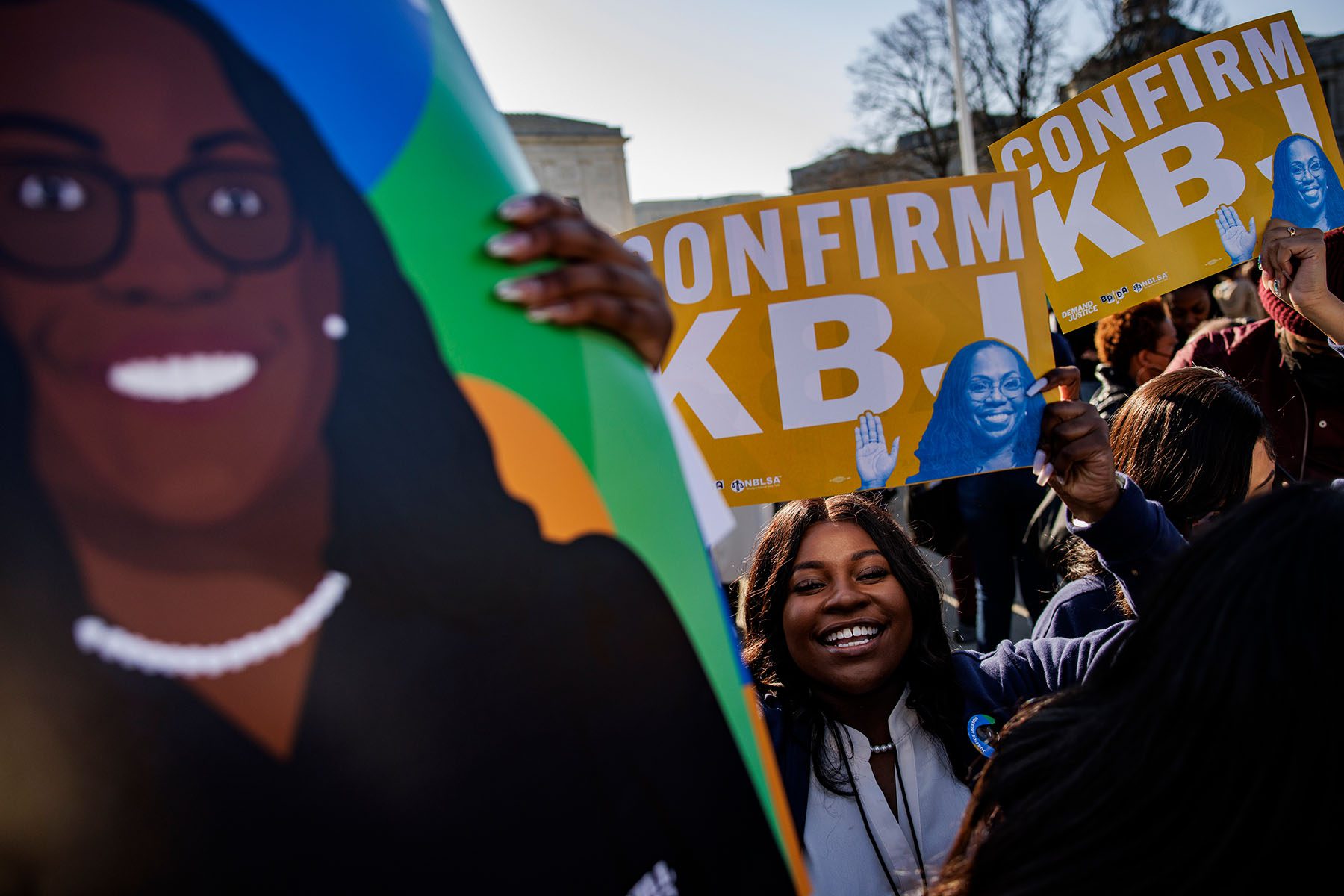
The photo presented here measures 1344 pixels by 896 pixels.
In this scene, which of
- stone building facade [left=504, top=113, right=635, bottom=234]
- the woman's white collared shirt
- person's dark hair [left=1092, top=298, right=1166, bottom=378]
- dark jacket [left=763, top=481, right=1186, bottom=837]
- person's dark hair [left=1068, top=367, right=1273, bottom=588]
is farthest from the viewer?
stone building facade [left=504, top=113, right=635, bottom=234]

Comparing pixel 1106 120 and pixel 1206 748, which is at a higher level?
pixel 1106 120

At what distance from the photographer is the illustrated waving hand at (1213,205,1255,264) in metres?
2.55

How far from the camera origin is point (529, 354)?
27.1 inches

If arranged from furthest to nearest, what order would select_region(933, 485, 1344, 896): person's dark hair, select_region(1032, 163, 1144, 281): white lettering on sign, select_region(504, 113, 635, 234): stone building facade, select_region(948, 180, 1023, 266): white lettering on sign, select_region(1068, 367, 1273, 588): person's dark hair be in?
select_region(504, 113, 635, 234): stone building facade, select_region(1032, 163, 1144, 281): white lettering on sign, select_region(1068, 367, 1273, 588): person's dark hair, select_region(948, 180, 1023, 266): white lettering on sign, select_region(933, 485, 1344, 896): person's dark hair

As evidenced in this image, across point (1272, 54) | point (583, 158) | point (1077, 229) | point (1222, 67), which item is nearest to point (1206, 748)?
point (1077, 229)

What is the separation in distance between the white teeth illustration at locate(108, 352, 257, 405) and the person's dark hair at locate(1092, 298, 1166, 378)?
3.76m

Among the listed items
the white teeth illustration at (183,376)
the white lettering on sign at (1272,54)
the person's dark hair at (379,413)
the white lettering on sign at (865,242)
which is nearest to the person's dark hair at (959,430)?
the white lettering on sign at (865,242)

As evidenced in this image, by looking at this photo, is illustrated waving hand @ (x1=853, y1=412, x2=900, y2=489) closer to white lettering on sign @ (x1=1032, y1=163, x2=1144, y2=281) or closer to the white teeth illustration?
white lettering on sign @ (x1=1032, y1=163, x2=1144, y2=281)

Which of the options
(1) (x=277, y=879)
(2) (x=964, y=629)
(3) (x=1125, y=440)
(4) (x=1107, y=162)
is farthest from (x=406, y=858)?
(2) (x=964, y=629)

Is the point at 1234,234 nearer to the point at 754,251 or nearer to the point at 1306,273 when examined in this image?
the point at 1306,273

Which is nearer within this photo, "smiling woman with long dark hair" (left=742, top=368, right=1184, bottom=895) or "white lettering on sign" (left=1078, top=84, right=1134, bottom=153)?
"smiling woman with long dark hair" (left=742, top=368, right=1184, bottom=895)

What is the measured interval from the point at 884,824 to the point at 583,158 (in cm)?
3046

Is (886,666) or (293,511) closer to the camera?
(293,511)

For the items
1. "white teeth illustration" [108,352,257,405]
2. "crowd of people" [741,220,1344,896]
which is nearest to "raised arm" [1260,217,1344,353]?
"crowd of people" [741,220,1344,896]
